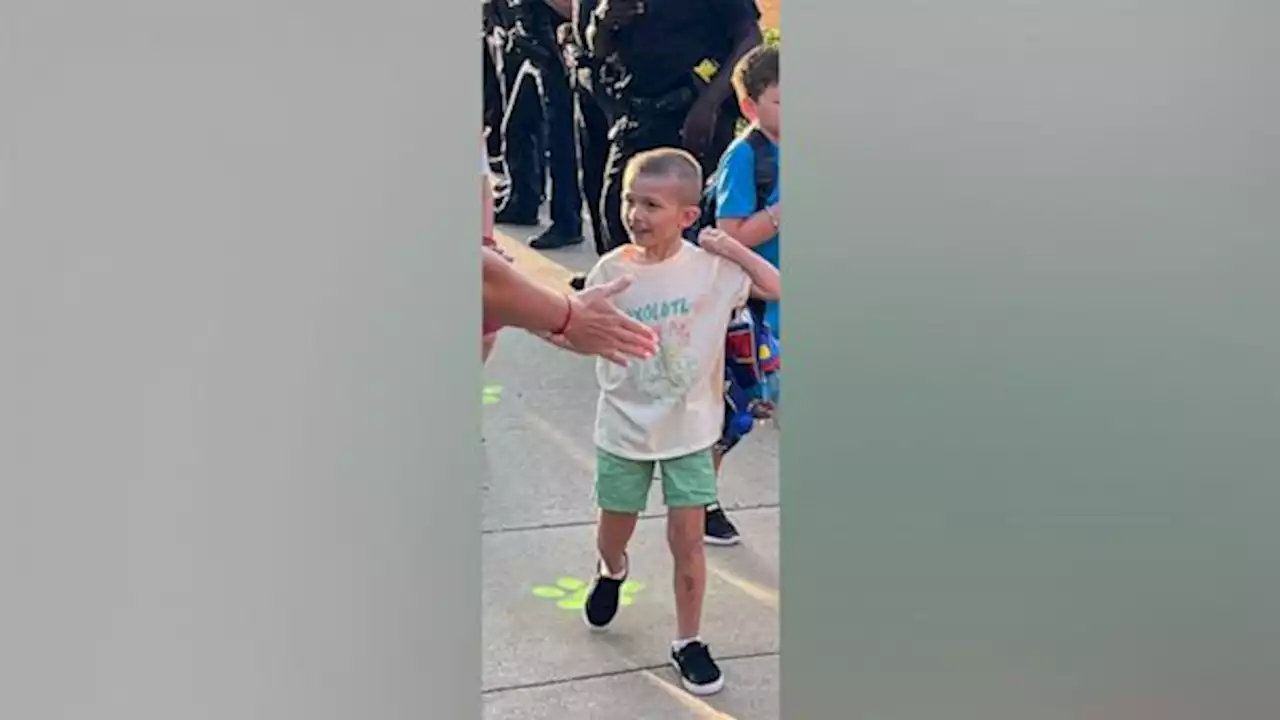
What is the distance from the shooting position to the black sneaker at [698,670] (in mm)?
3729

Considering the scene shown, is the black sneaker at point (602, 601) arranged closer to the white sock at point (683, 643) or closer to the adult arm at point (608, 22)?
the white sock at point (683, 643)

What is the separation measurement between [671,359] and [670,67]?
75.4 inches

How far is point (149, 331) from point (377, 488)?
50 centimetres

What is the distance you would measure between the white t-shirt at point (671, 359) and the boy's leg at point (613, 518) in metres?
0.06

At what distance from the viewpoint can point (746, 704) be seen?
368 cm

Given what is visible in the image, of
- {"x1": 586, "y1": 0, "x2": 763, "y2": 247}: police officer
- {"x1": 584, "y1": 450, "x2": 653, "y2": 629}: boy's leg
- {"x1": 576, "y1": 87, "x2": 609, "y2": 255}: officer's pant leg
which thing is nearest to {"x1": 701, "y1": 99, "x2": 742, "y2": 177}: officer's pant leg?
{"x1": 586, "y1": 0, "x2": 763, "y2": 247}: police officer

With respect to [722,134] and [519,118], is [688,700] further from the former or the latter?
[519,118]

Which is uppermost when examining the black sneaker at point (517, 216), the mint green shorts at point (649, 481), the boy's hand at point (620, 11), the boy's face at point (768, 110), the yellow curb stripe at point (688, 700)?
the boy's hand at point (620, 11)

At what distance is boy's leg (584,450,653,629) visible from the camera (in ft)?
12.3

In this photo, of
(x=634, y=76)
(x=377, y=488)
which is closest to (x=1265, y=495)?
(x=377, y=488)

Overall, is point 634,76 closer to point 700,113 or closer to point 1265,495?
point 700,113

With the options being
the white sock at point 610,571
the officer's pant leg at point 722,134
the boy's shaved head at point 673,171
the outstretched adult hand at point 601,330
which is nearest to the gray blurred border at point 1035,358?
the outstretched adult hand at point 601,330

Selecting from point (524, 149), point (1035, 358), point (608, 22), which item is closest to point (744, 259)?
point (1035, 358)

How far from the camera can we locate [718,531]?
464 centimetres
